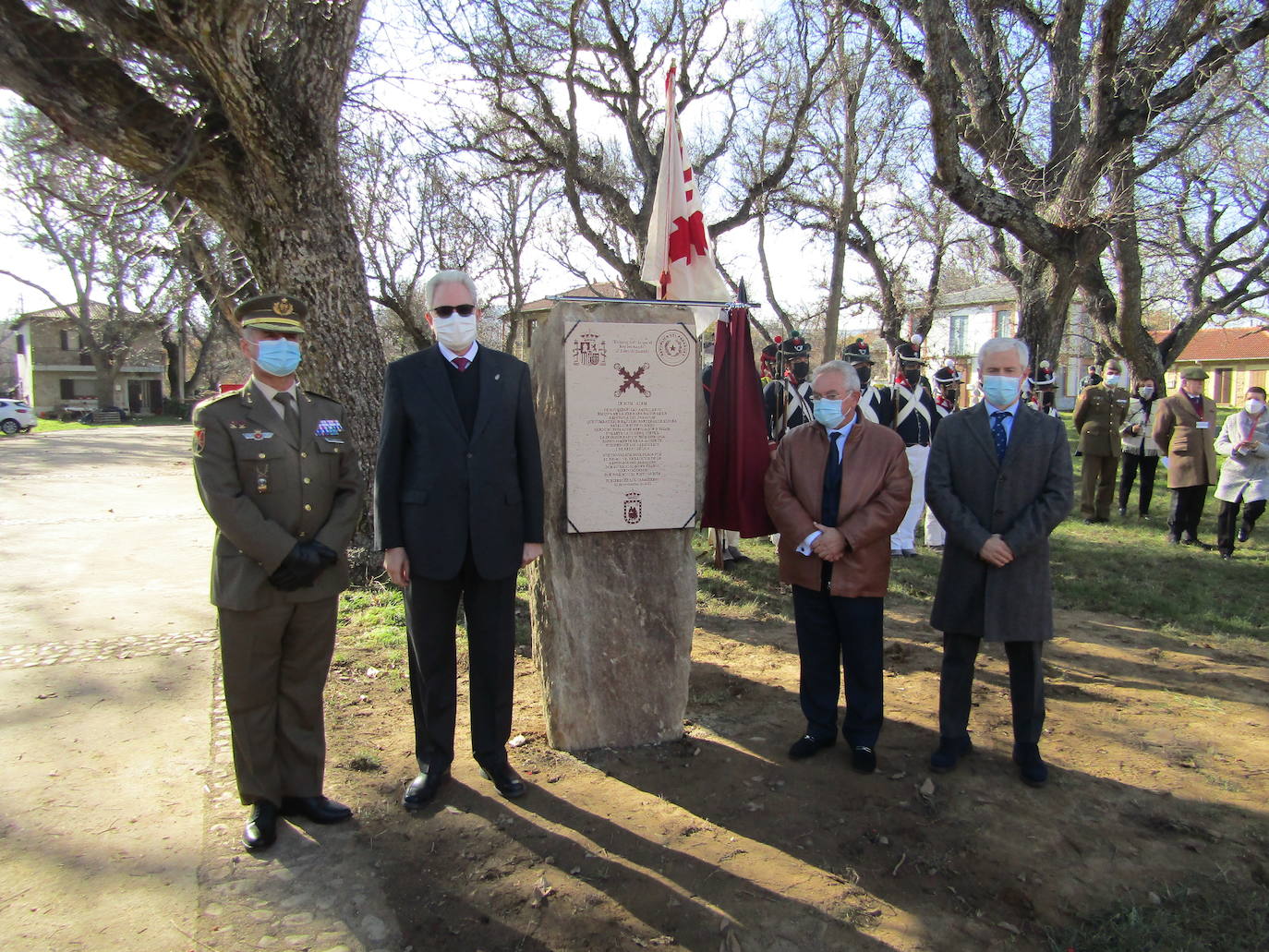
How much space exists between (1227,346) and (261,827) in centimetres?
6433

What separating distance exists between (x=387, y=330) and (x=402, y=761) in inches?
1122

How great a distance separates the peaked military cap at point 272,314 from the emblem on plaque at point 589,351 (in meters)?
1.18

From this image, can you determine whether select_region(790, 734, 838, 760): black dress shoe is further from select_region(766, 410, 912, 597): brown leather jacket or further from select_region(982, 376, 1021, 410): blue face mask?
select_region(982, 376, 1021, 410): blue face mask

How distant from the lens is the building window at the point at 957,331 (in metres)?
57.1

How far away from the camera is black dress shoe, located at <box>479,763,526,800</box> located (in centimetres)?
354

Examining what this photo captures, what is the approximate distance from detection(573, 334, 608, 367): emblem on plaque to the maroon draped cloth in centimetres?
73

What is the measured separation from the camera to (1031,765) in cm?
369

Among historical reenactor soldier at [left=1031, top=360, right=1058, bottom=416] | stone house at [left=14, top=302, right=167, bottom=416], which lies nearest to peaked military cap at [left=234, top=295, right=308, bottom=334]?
historical reenactor soldier at [left=1031, top=360, right=1058, bottom=416]

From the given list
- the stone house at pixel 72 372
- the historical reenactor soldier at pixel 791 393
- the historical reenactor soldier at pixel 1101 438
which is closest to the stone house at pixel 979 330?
the historical reenactor soldier at pixel 1101 438

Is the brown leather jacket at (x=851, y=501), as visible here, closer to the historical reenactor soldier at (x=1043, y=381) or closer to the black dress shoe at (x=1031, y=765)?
the black dress shoe at (x=1031, y=765)

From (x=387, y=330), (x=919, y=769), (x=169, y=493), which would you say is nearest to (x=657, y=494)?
(x=919, y=769)

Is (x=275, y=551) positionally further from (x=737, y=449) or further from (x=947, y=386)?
(x=947, y=386)

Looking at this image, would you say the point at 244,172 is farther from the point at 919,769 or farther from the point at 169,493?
the point at 169,493

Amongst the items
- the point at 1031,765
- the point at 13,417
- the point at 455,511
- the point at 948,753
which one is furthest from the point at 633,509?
the point at 13,417
